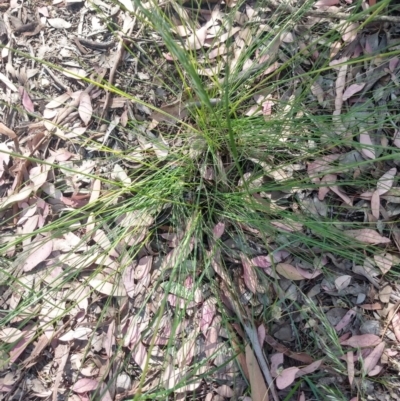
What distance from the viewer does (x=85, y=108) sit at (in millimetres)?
1333

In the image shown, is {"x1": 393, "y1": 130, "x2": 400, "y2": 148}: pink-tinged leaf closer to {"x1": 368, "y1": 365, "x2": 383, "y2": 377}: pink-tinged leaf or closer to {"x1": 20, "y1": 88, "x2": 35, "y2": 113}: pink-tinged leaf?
{"x1": 368, "y1": 365, "x2": 383, "y2": 377}: pink-tinged leaf

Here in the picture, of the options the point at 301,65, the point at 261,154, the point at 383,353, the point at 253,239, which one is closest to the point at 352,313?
the point at 383,353

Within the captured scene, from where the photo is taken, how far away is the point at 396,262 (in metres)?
1.18

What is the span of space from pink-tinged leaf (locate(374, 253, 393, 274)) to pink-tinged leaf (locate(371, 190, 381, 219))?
0.36ft

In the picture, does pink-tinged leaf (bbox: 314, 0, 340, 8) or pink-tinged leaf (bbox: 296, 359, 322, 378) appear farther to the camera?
pink-tinged leaf (bbox: 314, 0, 340, 8)

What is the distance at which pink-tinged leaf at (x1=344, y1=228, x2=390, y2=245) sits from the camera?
46.8 inches

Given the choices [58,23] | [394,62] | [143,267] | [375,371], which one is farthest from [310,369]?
[58,23]

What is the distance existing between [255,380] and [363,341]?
0.30m

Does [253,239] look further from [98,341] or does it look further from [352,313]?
[98,341]

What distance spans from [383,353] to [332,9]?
3.26ft

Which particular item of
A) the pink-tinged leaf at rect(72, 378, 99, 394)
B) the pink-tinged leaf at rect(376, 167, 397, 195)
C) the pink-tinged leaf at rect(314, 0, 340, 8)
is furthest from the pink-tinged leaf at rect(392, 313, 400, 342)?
the pink-tinged leaf at rect(314, 0, 340, 8)

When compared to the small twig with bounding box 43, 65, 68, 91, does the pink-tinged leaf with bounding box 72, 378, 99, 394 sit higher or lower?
lower

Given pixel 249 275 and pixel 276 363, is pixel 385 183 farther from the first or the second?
pixel 276 363

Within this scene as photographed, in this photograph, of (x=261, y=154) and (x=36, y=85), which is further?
(x=36, y=85)
